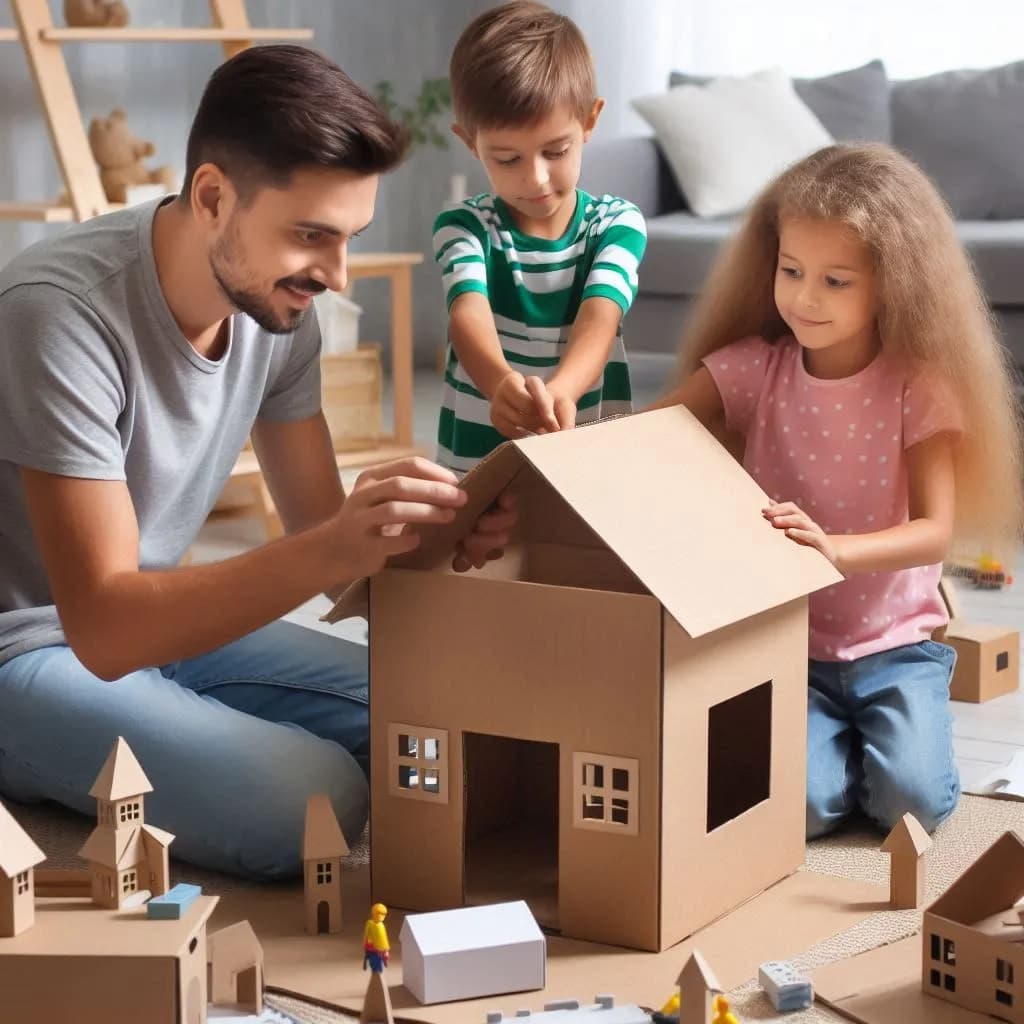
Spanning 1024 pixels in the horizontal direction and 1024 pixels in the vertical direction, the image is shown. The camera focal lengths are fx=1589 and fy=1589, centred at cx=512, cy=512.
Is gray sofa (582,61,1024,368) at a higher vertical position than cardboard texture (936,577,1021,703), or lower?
higher


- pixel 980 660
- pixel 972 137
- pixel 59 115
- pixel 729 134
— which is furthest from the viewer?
pixel 729 134

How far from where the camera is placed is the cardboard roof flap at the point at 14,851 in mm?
1075

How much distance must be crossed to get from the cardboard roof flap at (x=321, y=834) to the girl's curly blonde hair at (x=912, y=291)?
2.51 feet

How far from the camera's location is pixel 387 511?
122cm

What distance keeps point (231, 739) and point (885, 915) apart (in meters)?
0.61

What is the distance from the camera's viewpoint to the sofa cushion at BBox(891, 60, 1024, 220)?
359 cm

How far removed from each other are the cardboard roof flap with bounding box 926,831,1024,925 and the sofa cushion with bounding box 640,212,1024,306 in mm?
2144

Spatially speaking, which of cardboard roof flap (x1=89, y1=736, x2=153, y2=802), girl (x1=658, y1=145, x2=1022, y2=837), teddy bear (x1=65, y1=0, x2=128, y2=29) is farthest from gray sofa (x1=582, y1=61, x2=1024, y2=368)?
cardboard roof flap (x1=89, y1=736, x2=153, y2=802)

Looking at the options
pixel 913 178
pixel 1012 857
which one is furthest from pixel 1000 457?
pixel 1012 857

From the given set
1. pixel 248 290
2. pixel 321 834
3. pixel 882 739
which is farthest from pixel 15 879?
pixel 882 739

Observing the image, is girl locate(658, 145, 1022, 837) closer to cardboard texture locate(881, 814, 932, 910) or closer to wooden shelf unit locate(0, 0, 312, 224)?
cardboard texture locate(881, 814, 932, 910)

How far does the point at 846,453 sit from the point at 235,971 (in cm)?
85

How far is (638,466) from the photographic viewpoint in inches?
52.8

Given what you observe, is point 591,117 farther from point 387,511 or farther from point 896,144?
point 896,144
